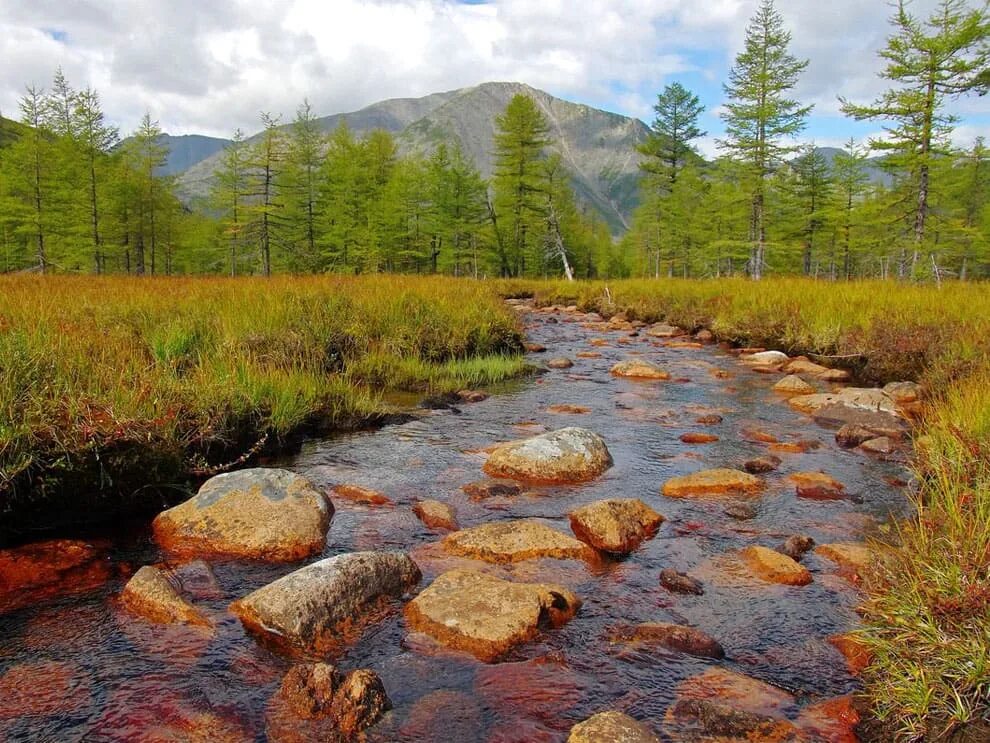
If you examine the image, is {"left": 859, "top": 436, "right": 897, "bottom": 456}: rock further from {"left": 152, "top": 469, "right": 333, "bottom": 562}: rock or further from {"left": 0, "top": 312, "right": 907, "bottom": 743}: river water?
{"left": 152, "top": 469, "right": 333, "bottom": 562}: rock

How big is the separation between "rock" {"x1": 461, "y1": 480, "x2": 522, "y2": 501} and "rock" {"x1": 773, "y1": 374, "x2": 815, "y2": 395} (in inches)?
212

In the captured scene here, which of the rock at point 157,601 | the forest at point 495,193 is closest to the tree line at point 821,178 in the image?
the forest at point 495,193

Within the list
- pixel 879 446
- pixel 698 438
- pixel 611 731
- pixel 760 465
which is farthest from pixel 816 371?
pixel 611 731

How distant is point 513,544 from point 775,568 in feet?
5.25

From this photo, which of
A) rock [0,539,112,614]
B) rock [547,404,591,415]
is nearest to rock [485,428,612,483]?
rock [547,404,591,415]

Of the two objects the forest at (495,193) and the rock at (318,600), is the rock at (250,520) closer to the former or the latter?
the rock at (318,600)

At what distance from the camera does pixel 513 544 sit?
3.82 m

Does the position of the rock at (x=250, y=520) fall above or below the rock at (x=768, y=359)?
below

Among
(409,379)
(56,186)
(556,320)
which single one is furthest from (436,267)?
(409,379)

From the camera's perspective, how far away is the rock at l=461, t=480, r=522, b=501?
4762 mm

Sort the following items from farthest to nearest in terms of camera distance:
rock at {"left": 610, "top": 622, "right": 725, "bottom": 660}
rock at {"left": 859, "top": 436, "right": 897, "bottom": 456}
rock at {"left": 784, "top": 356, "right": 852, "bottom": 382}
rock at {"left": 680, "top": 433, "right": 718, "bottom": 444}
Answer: rock at {"left": 784, "top": 356, "right": 852, "bottom": 382}
rock at {"left": 680, "top": 433, "right": 718, "bottom": 444}
rock at {"left": 859, "top": 436, "right": 897, "bottom": 456}
rock at {"left": 610, "top": 622, "right": 725, "bottom": 660}

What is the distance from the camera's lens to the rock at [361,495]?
15.0 ft

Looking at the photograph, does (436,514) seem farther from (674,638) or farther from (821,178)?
(821,178)

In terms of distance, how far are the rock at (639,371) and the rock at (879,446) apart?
3737mm
